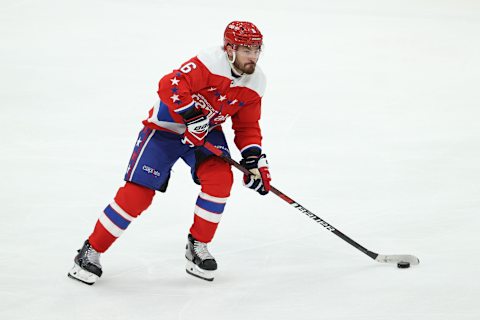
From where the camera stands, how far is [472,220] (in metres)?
3.90

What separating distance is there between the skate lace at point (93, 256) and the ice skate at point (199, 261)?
13.4 inches

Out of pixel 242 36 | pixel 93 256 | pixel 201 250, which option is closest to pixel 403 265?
pixel 201 250

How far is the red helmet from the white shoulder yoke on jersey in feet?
0.21

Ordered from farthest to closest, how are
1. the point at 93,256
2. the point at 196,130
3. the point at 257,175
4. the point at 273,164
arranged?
the point at 273,164 → the point at 257,175 → the point at 93,256 → the point at 196,130

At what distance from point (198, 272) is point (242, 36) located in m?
0.89

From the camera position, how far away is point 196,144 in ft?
10.4

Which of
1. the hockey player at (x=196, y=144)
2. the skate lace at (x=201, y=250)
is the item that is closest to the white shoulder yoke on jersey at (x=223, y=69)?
the hockey player at (x=196, y=144)

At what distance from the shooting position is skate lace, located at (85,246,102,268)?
3223mm

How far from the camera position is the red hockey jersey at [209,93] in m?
3.15

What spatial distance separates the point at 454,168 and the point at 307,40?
119 inches

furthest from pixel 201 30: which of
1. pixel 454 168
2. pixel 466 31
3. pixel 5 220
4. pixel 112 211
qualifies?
pixel 112 211

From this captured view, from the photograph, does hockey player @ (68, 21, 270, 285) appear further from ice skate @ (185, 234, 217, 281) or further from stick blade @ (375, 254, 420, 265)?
stick blade @ (375, 254, 420, 265)

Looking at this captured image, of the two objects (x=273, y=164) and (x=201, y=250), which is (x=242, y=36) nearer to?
(x=201, y=250)

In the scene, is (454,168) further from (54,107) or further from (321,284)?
(54,107)
